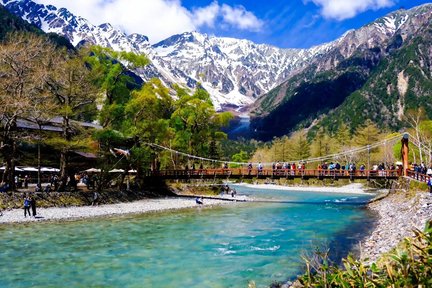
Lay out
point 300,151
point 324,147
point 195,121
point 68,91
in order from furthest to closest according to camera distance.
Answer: point 300,151
point 324,147
point 195,121
point 68,91

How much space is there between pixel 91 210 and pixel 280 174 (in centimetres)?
1733

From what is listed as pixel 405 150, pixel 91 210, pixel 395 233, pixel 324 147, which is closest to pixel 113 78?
pixel 91 210

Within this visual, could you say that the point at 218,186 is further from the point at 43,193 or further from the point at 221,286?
the point at 221,286

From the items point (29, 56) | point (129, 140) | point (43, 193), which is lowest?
point (43, 193)

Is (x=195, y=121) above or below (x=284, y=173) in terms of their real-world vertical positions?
above

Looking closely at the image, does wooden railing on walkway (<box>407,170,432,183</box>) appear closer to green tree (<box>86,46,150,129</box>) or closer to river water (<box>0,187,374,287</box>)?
river water (<box>0,187,374,287</box>)

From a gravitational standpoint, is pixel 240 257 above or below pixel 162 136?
below

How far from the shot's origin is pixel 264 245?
1873 centimetres

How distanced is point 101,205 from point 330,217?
17.4 meters

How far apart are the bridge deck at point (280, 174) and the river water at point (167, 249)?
833 centimetres

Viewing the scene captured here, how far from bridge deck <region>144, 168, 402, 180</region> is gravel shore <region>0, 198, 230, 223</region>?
3.53 metres

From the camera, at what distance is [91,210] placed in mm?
29641

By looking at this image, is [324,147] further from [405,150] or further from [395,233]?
[395,233]

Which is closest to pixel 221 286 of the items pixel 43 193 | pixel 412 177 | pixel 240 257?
pixel 240 257
